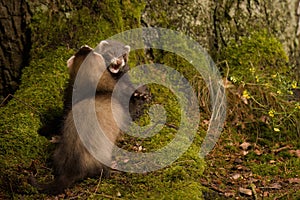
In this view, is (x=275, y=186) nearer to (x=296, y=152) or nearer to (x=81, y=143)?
(x=296, y=152)

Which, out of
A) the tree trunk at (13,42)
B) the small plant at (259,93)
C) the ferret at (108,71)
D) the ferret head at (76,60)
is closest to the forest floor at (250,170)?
the small plant at (259,93)

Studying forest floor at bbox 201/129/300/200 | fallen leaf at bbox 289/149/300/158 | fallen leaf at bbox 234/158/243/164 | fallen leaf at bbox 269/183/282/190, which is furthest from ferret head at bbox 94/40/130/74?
fallen leaf at bbox 289/149/300/158

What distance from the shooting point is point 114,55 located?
16.8ft

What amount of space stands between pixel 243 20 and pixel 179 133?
2143 mm

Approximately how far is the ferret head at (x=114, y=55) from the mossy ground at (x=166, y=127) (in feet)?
1.66

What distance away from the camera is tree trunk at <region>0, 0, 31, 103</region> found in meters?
5.57

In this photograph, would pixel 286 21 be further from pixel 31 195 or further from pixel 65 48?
pixel 31 195

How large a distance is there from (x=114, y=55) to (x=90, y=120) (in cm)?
82

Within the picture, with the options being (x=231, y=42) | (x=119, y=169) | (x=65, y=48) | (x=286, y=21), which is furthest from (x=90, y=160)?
(x=286, y=21)

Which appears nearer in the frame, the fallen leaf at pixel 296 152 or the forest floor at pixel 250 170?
the forest floor at pixel 250 170

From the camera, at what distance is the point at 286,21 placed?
6938 mm

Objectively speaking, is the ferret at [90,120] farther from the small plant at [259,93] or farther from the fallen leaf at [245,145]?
the fallen leaf at [245,145]

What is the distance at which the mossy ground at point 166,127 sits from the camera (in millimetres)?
4535

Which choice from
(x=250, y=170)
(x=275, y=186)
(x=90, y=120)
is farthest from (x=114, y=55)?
(x=275, y=186)
